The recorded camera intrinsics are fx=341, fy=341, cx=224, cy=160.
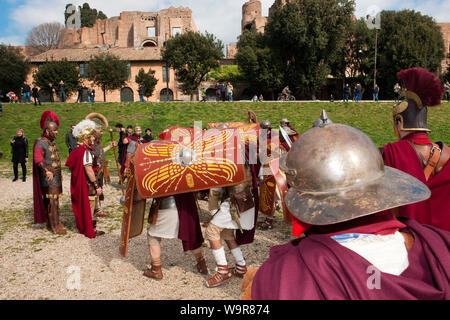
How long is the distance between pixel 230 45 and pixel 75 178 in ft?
176

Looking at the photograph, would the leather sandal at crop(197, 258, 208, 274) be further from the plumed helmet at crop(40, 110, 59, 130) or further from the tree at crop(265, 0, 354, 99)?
the tree at crop(265, 0, 354, 99)

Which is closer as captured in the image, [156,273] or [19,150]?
[156,273]

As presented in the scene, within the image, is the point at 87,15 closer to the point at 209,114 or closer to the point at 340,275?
the point at 209,114

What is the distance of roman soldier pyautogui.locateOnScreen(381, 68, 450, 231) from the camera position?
316 centimetres

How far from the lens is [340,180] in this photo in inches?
51.8

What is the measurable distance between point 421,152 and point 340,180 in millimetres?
2476

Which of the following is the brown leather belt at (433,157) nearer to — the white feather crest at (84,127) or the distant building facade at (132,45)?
the white feather crest at (84,127)

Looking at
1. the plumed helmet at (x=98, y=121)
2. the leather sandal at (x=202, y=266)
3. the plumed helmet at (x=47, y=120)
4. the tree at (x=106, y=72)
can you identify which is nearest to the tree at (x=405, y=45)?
the tree at (x=106, y=72)

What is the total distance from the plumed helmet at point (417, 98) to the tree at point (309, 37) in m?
31.7

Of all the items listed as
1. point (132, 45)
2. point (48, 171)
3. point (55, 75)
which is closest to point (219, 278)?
point (48, 171)

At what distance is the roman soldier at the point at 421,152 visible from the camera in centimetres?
316

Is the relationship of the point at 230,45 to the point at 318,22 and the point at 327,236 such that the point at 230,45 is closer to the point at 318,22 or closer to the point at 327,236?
the point at 318,22

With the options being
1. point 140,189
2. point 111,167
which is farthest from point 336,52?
point 140,189
